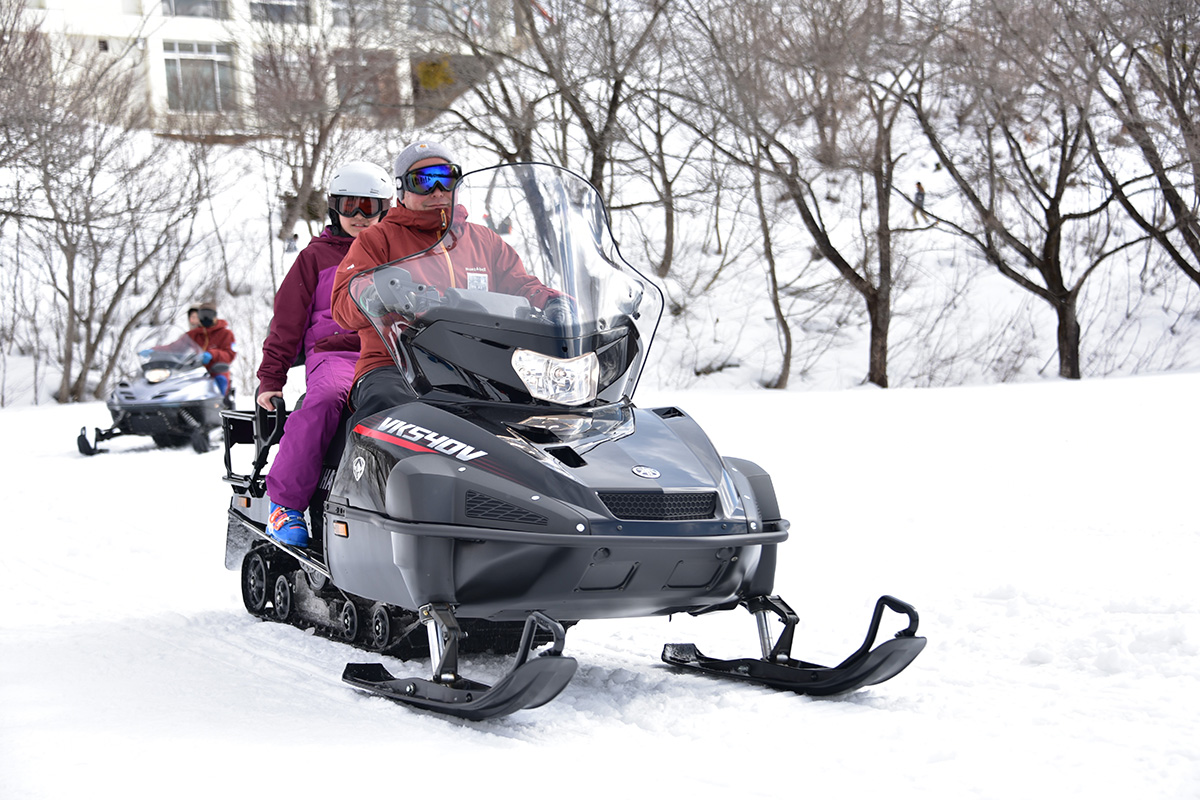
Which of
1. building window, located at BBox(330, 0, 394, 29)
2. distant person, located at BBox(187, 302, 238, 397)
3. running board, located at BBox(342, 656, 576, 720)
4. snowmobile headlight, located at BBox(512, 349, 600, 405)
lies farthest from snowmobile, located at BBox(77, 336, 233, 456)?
running board, located at BBox(342, 656, 576, 720)

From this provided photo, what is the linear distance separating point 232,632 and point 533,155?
470 inches

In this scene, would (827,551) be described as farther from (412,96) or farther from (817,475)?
(412,96)

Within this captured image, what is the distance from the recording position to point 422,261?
3.48 meters

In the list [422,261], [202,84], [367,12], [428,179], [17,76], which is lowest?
[422,261]

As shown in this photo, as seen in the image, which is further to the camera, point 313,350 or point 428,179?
point 313,350

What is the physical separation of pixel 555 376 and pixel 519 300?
0.28 m

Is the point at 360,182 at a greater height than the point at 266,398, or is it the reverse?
the point at 360,182

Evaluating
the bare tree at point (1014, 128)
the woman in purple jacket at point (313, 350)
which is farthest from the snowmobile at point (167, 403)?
the bare tree at point (1014, 128)

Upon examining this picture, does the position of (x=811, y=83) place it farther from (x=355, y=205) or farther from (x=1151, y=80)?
(x=355, y=205)

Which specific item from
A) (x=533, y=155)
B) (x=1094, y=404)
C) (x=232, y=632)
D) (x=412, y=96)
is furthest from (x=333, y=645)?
(x=412, y=96)

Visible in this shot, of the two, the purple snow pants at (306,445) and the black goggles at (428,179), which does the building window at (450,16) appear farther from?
the purple snow pants at (306,445)

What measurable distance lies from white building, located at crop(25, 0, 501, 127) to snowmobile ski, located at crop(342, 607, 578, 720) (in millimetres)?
12699

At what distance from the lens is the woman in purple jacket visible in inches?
159

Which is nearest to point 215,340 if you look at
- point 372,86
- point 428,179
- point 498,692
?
point 372,86
